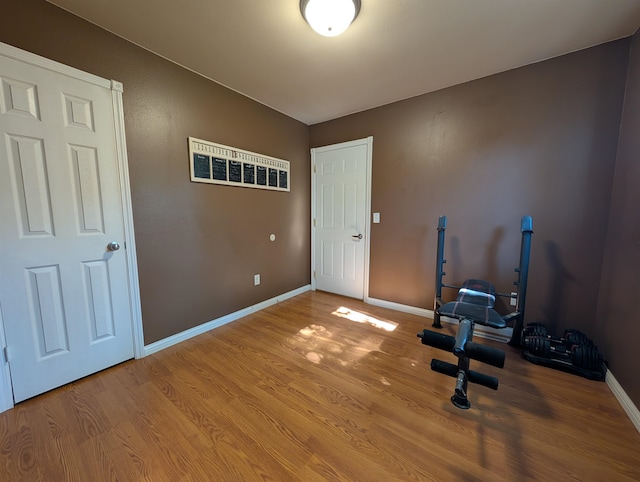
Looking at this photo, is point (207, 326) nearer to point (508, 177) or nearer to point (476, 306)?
point (476, 306)

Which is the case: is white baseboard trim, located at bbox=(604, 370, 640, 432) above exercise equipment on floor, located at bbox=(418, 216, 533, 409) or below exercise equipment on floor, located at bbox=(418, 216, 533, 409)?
below

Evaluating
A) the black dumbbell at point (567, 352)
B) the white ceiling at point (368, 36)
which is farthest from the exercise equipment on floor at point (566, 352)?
the white ceiling at point (368, 36)

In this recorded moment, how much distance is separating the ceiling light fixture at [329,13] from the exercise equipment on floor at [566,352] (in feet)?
8.74

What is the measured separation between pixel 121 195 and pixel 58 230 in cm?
42

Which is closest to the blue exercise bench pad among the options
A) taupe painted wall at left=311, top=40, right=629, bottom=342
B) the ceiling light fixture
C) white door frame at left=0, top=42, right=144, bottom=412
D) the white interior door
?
taupe painted wall at left=311, top=40, right=629, bottom=342

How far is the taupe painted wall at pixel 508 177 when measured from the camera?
6.40 feet

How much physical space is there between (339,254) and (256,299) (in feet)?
4.13

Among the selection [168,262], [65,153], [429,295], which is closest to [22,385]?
[168,262]

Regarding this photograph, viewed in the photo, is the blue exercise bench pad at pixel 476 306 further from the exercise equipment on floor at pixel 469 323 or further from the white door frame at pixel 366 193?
the white door frame at pixel 366 193

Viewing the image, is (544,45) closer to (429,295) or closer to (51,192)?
(429,295)

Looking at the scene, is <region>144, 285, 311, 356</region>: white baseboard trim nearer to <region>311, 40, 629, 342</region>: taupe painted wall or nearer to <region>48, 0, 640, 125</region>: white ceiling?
<region>311, 40, 629, 342</region>: taupe painted wall

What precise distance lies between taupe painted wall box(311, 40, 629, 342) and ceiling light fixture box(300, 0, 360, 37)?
148 centimetres

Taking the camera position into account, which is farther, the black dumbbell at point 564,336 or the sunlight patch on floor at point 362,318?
the sunlight patch on floor at point 362,318

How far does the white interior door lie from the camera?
1.43 meters
